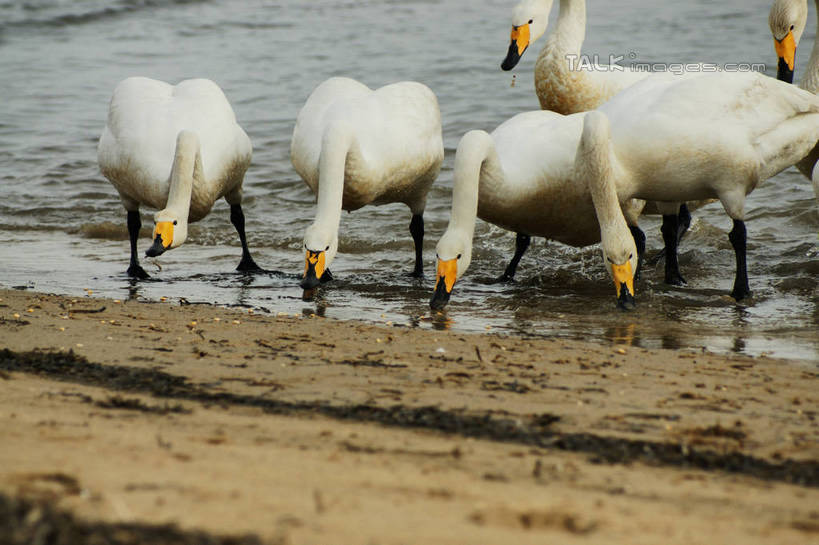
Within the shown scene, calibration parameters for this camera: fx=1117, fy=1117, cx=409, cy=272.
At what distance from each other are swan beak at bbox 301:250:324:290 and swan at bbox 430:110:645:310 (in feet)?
2.33

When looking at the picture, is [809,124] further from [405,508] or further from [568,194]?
[405,508]

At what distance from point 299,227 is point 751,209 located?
4.11 meters

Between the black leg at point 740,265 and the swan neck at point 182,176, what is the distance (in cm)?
351

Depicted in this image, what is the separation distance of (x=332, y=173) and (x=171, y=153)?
135cm

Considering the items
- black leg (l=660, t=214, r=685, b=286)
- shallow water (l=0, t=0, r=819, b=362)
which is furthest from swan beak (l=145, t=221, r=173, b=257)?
black leg (l=660, t=214, r=685, b=286)

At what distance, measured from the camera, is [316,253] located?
6578mm

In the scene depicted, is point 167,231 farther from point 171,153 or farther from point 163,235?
point 171,153

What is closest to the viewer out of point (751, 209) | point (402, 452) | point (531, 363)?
point (402, 452)

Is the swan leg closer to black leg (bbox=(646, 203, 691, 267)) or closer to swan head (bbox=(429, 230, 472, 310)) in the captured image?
black leg (bbox=(646, 203, 691, 267))

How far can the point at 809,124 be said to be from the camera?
23.7ft

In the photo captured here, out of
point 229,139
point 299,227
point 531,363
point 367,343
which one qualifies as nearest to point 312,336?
point 367,343

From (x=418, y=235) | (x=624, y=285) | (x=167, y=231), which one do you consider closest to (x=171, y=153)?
(x=167, y=231)

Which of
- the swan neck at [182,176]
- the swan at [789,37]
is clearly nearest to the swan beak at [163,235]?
the swan neck at [182,176]

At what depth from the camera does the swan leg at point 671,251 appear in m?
7.62
